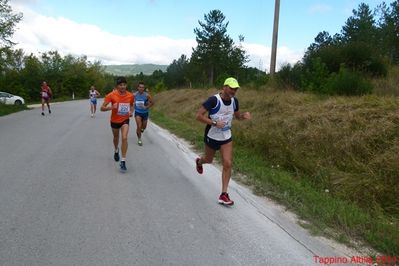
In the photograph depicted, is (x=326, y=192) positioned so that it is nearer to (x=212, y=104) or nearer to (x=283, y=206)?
(x=283, y=206)

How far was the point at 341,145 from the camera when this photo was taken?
26.9 ft

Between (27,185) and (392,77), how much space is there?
489 inches

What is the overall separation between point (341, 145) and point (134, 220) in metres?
4.96

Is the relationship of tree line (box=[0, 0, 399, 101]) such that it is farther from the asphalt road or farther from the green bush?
the asphalt road

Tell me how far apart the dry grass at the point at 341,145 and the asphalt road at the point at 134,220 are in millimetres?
1710

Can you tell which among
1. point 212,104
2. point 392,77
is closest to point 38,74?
point 392,77

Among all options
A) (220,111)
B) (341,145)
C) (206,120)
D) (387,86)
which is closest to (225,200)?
(206,120)

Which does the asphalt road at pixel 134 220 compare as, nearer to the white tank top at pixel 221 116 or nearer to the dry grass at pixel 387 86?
the white tank top at pixel 221 116

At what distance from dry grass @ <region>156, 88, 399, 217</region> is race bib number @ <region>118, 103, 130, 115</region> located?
345cm

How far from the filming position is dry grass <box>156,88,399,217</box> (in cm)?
672

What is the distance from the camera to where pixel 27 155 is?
8961 mm

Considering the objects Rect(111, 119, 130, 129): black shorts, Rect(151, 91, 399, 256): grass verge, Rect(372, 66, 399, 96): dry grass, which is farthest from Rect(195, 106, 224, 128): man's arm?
Rect(372, 66, 399, 96): dry grass

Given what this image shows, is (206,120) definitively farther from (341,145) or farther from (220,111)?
(341,145)

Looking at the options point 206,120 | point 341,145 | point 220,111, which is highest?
point 220,111
